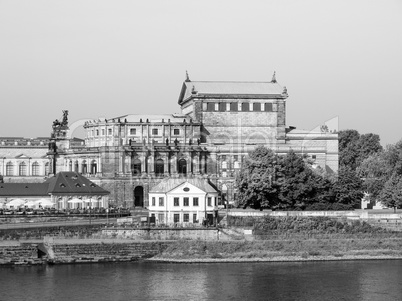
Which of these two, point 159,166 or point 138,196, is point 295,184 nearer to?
point 138,196

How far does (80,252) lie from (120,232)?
300 inches

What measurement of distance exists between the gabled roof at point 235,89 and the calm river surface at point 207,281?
162 feet

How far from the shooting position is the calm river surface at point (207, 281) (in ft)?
211

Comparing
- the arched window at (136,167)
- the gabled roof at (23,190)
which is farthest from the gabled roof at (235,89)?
the gabled roof at (23,190)

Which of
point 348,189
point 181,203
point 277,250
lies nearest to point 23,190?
point 181,203

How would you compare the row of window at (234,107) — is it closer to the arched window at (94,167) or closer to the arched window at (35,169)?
the arched window at (94,167)

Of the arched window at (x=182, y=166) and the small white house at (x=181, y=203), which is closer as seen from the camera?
the small white house at (x=181, y=203)

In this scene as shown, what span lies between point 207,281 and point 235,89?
58.5 m

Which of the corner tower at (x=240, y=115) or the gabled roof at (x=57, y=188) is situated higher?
the corner tower at (x=240, y=115)

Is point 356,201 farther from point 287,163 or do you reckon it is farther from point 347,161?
point 347,161

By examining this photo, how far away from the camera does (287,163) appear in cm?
9762

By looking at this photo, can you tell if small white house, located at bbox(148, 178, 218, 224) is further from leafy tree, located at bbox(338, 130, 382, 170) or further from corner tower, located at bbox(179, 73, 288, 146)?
leafy tree, located at bbox(338, 130, 382, 170)

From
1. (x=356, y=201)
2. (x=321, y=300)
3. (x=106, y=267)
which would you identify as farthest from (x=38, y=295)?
(x=356, y=201)

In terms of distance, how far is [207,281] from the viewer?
68.9 m
